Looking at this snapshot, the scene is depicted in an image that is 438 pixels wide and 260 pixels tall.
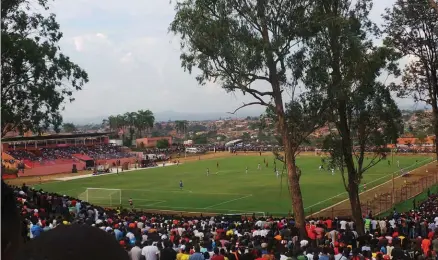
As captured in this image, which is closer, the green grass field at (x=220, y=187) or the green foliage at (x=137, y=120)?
the green grass field at (x=220, y=187)

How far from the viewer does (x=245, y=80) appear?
1900cm

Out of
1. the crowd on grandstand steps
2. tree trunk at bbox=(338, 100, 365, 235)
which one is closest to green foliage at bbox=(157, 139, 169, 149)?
the crowd on grandstand steps

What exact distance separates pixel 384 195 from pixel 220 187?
1531 centimetres

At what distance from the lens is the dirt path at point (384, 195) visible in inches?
1201

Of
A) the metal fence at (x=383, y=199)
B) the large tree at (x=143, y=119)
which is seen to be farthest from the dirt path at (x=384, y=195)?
the large tree at (x=143, y=119)

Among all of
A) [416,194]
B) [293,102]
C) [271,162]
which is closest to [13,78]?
[293,102]

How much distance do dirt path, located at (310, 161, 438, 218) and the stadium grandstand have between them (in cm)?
3953

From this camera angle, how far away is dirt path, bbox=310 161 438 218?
30.5 metres

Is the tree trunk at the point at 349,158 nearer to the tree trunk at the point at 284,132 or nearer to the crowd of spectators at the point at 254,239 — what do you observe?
the crowd of spectators at the point at 254,239

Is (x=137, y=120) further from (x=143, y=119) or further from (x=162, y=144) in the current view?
(x=162, y=144)

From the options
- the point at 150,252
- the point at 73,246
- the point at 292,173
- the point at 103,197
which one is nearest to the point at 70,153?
the point at 103,197

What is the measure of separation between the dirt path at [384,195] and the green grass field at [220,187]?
123cm

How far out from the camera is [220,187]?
44.9m

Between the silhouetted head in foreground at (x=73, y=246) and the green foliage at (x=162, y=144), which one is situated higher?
the silhouetted head in foreground at (x=73, y=246)
